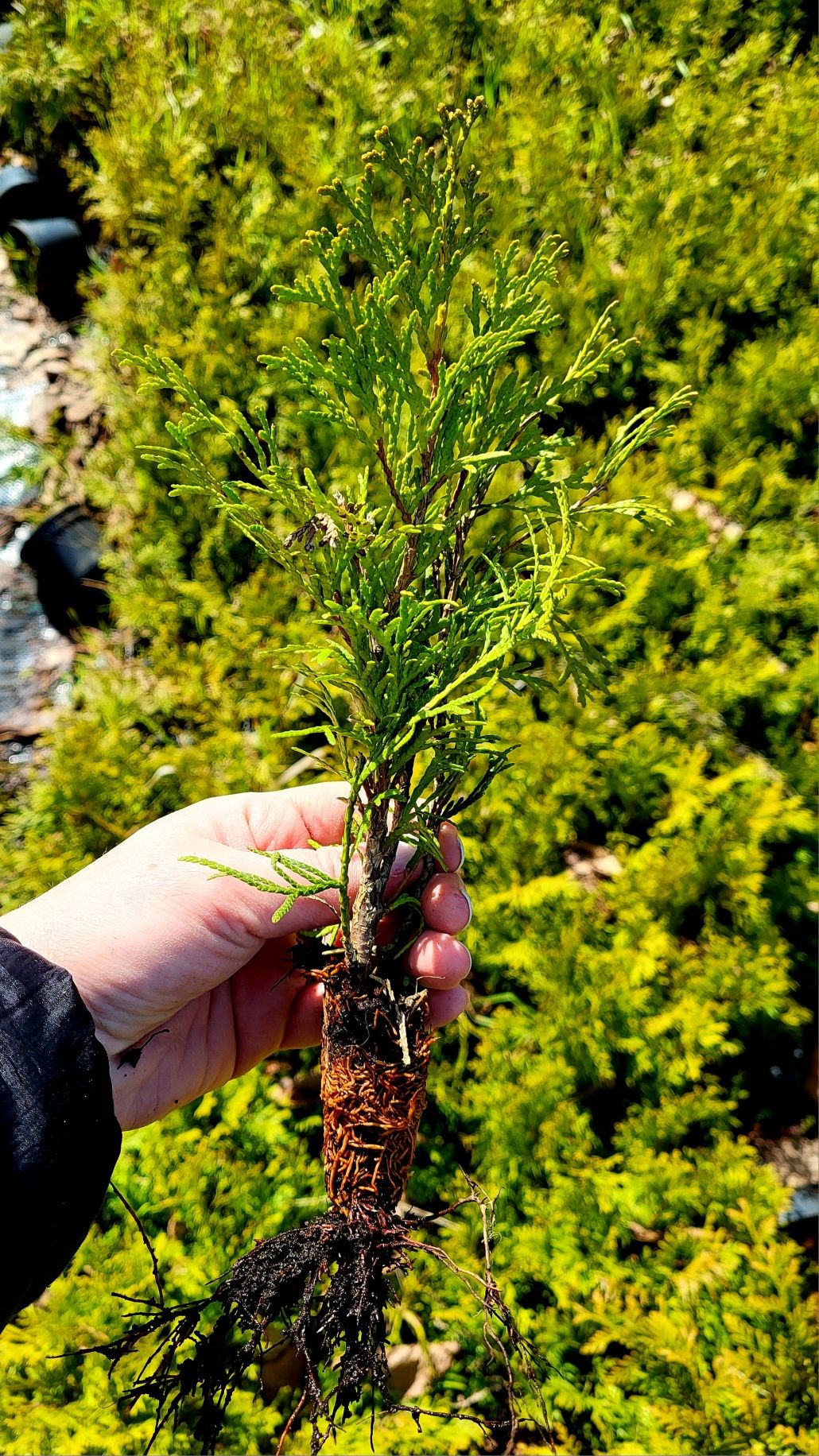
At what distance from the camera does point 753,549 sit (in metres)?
4.09

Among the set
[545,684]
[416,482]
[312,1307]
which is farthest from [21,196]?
[312,1307]

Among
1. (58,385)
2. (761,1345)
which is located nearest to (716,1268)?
(761,1345)

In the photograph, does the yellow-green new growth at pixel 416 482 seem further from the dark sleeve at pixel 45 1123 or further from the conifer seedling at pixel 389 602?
the dark sleeve at pixel 45 1123

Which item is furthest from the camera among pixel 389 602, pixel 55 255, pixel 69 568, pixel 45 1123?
pixel 55 255

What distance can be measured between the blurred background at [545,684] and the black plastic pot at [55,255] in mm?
27

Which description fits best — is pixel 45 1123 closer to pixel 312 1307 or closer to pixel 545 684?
pixel 312 1307

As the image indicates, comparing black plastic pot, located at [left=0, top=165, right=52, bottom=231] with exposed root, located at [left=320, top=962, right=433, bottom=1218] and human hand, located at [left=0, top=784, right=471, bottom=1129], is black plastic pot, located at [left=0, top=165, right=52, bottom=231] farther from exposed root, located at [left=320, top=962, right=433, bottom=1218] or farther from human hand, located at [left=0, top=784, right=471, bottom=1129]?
exposed root, located at [left=320, top=962, right=433, bottom=1218]

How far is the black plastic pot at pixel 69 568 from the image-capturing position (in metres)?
4.63

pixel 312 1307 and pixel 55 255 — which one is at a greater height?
pixel 55 255

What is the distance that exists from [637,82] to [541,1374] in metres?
6.00

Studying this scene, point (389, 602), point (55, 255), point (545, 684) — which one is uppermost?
point (55, 255)

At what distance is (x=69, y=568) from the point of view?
15.2 ft

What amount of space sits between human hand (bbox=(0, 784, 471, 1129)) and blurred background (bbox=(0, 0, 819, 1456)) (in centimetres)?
42

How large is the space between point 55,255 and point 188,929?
16.4 feet
